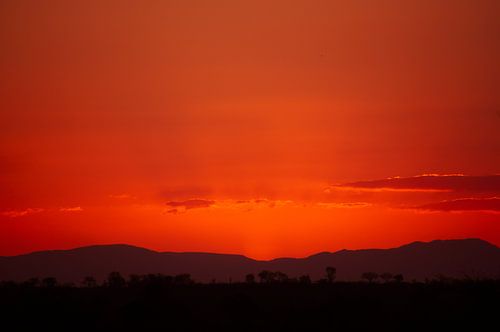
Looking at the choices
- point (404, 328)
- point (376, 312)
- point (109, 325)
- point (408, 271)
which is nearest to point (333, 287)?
point (376, 312)

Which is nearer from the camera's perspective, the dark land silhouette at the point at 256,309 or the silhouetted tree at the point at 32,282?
the dark land silhouette at the point at 256,309

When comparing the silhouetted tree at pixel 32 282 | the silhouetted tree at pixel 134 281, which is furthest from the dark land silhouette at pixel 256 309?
the silhouetted tree at pixel 32 282

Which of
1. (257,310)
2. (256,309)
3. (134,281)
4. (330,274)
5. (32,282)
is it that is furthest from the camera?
(330,274)

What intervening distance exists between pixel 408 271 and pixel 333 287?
5653 inches

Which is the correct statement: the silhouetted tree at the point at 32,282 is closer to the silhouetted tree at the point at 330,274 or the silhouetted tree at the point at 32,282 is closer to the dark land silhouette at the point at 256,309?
the dark land silhouette at the point at 256,309

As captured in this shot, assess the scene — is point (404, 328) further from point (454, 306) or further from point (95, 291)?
point (95, 291)

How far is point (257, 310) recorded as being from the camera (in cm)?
4188

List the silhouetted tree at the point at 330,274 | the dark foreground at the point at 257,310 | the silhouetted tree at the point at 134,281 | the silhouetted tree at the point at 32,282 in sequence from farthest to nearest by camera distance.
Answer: the silhouetted tree at the point at 330,274 → the silhouetted tree at the point at 32,282 → the silhouetted tree at the point at 134,281 → the dark foreground at the point at 257,310

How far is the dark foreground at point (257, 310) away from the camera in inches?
1494

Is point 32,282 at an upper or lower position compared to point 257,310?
upper

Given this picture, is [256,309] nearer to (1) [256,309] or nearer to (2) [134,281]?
(1) [256,309]

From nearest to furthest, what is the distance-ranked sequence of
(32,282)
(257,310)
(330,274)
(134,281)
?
1. (257,310)
2. (134,281)
3. (32,282)
4. (330,274)

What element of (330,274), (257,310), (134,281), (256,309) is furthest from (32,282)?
(257,310)

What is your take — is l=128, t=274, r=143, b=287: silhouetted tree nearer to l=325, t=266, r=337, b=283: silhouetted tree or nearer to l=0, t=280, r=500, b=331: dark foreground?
l=0, t=280, r=500, b=331: dark foreground
